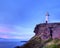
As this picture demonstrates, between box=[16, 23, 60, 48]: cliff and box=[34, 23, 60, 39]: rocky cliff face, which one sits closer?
box=[16, 23, 60, 48]: cliff

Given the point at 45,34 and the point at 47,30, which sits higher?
the point at 47,30

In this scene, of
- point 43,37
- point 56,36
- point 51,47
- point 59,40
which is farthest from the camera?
point 43,37

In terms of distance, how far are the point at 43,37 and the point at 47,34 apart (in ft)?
4.55

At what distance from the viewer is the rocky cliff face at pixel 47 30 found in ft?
238

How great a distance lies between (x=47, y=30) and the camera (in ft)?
253

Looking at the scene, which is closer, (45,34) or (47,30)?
(45,34)

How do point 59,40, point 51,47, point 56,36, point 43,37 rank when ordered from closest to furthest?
1. point 51,47
2. point 59,40
3. point 56,36
4. point 43,37

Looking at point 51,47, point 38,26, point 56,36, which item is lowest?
point 51,47

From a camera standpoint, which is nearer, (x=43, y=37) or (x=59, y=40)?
(x=59, y=40)

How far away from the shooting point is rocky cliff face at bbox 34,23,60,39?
2857 inches

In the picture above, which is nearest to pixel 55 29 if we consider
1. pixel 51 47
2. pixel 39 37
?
pixel 39 37

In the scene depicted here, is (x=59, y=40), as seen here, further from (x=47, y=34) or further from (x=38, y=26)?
(x=38, y=26)

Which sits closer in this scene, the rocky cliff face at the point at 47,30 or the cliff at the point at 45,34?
the cliff at the point at 45,34

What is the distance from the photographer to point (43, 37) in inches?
3009
